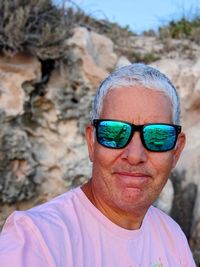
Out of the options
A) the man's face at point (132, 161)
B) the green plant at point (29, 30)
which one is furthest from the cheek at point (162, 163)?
the green plant at point (29, 30)

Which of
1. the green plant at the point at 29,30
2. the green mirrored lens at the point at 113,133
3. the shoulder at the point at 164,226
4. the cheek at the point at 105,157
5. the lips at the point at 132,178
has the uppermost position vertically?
the green plant at the point at 29,30

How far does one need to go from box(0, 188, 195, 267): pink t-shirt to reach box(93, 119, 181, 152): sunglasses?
0.65 feet

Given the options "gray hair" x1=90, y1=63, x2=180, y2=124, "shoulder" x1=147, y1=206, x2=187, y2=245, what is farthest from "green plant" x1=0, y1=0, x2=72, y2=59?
"gray hair" x1=90, y1=63, x2=180, y2=124

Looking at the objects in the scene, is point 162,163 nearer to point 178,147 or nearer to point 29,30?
point 178,147

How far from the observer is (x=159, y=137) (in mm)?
1525

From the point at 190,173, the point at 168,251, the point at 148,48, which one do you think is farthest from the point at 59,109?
the point at 168,251

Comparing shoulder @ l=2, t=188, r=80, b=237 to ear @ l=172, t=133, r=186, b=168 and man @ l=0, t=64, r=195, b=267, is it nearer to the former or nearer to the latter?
man @ l=0, t=64, r=195, b=267

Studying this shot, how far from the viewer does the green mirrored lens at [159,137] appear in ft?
4.93

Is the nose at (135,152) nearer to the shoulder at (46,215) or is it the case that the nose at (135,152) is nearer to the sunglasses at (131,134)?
the sunglasses at (131,134)

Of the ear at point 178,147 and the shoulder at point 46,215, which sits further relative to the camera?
the ear at point 178,147

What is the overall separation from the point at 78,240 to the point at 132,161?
263mm

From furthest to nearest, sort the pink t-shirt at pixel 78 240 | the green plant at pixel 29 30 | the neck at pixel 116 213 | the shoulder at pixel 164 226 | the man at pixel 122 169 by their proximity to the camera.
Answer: the green plant at pixel 29 30 < the shoulder at pixel 164 226 < the neck at pixel 116 213 < the man at pixel 122 169 < the pink t-shirt at pixel 78 240

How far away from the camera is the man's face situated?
4.93 feet

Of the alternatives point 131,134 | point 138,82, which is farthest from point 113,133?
point 138,82
